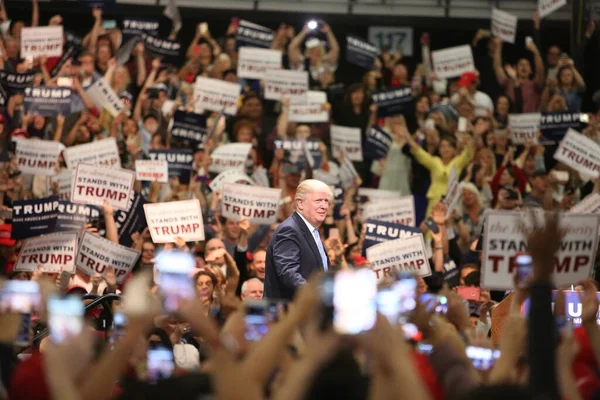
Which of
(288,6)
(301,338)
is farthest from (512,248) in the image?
(288,6)

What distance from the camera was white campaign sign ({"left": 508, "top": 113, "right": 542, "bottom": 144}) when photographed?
1384 cm

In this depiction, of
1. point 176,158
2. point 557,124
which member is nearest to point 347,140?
point 557,124

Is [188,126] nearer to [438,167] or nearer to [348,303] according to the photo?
[438,167]

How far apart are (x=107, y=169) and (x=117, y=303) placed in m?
2.89

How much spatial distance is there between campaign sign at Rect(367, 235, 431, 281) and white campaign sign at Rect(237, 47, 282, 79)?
15.1ft

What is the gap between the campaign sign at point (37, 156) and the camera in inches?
438

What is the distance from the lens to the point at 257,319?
489cm

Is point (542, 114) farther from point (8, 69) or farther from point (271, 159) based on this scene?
point (8, 69)

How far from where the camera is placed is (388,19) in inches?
674

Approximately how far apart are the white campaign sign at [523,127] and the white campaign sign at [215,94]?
3.39 metres

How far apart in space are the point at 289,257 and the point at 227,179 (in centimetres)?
448

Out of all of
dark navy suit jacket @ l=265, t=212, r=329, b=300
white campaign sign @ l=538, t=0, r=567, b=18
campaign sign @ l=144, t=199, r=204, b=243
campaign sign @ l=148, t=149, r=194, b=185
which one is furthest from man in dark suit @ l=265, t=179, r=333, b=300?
white campaign sign @ l=538, t=0, r=567, b=18

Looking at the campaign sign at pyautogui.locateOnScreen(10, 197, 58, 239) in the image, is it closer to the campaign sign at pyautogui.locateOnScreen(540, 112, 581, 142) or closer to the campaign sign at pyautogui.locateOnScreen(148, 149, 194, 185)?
the campaign sign at pyautogui.locateOnScreen(148, 149, 194, 185)

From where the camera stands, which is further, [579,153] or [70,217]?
[579,153]
